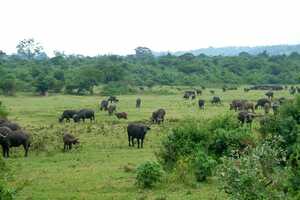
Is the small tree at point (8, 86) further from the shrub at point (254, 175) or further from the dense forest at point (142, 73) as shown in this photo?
the shrub at point (254, 175)

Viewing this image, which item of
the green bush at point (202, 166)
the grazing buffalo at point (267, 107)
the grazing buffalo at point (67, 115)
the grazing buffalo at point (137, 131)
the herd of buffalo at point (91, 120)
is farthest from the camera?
the grazing buffalo at point (267, 107)

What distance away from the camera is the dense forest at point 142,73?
6756 centimetres

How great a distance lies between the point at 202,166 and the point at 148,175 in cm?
224

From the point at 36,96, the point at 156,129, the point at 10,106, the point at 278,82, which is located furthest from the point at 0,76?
the point at 278,82

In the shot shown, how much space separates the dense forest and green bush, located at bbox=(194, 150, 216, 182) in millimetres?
47589

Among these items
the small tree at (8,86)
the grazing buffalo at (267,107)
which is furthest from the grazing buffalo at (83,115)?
the small tree at (8,86)

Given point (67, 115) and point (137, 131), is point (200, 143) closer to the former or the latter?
point (137, 131)

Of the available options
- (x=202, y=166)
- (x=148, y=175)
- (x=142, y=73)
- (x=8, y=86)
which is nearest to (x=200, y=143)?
(x=202, y=166)

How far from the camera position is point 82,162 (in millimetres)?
23500

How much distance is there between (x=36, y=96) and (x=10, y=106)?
14202mm

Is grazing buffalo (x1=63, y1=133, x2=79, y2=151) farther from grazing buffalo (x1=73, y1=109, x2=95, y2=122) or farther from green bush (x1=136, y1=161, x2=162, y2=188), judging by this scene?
grazing buffalo (x1=73, y1=109, x2=95, y2=122)

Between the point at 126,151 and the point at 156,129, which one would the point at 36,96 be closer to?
the point at 156,129

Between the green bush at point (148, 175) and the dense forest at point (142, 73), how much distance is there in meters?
48.1

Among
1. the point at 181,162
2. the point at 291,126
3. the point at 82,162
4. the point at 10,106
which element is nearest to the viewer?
the point at 181,162
